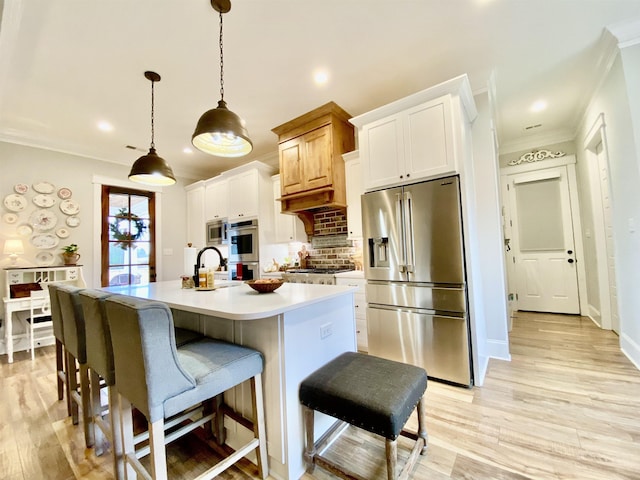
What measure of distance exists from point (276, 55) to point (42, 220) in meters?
3.85

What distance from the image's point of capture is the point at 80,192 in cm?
399

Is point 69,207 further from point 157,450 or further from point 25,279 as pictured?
point 157,450

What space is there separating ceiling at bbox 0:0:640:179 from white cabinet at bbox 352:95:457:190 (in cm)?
48

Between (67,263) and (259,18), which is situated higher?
(259,18)

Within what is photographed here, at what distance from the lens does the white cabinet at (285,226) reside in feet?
13.3

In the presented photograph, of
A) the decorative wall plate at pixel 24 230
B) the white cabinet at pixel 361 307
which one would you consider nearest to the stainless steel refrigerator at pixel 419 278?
the white cabinet at pixel 361 307

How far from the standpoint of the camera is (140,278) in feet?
15.0

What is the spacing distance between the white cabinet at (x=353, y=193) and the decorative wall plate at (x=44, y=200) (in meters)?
4.04

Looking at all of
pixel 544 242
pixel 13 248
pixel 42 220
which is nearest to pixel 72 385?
pixel 13 248

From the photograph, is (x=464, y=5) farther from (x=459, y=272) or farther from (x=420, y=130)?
(x=459, y=272)

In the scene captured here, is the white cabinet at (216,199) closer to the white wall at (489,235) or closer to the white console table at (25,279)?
the white console table at (25,279)

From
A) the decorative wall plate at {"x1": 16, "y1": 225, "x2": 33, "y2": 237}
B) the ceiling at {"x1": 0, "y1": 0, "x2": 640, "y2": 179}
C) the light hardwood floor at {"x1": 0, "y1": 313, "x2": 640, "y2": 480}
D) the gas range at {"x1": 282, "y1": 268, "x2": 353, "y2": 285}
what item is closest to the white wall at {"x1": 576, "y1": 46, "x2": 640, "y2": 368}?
the ceiling at {"x1": 0, "y1": 0, "x2": 640, "y2": 179}

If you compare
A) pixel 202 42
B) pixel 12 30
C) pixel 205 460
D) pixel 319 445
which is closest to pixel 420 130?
pixel 202 42

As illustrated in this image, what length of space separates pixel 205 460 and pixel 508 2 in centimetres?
350
